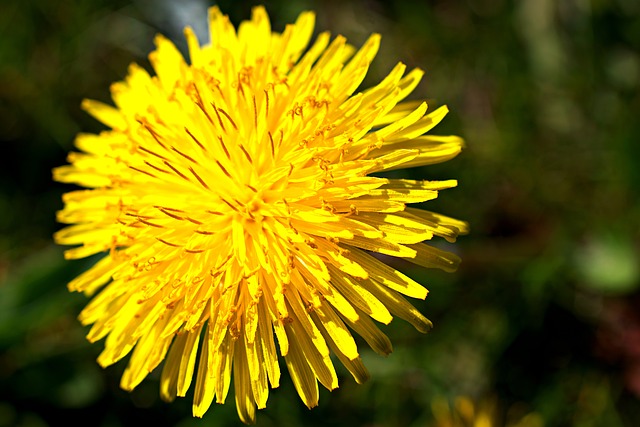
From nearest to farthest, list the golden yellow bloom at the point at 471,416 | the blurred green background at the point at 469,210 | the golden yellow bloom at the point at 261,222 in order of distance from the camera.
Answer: the golden yellow bloom at the point at 261,222
the golden yellow bloom at the point at 471,416
the blurred green background at the point at 469,210

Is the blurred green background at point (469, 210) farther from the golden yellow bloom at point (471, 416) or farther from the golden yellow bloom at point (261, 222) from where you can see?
the golden yellow bloom at point (261, 222)

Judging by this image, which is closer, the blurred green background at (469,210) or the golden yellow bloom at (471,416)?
the golden yellow bloom at (471,416)

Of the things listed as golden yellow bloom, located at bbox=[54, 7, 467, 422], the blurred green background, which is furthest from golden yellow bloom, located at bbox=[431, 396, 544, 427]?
golden yellow bloom, located at bbox=[54, 7, 467, 422]

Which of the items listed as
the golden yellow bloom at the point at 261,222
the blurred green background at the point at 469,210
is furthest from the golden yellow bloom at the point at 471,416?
the golden yellow bloom at the point at 261,222

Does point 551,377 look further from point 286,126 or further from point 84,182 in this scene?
point 84,182

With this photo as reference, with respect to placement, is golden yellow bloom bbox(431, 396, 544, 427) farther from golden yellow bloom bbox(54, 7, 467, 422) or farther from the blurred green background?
golden yellow bloom bbox(54, 7, 467, 422)

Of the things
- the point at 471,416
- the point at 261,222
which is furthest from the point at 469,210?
the point at 261,222
